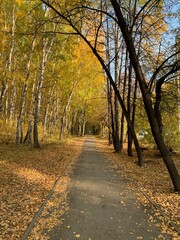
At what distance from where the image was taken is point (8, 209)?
18.6ft

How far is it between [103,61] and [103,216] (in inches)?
287

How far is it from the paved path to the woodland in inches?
84.6

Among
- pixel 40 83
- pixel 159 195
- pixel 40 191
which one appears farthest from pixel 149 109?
pixel 40 83

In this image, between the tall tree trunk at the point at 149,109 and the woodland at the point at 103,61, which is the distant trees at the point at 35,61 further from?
the tall tree trunk at the point at 149,109

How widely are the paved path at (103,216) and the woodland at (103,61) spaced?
7.05ft

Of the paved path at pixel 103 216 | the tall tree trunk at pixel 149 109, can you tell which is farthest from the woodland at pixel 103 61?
the paved path at pixel 103 216

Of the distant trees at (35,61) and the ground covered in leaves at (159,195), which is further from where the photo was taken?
the distant trees at (35,61)

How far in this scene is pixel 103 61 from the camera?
10711 millimetres

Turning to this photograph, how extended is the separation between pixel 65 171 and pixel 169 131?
8935mm

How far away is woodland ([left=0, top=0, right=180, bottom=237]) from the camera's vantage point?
868 cm

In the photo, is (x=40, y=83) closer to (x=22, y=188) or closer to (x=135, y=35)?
(x=135, y=35)

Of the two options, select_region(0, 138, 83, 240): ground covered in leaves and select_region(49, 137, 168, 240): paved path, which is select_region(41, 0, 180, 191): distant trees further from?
select_region(0, 138, 83, 240): ground covered in leaves

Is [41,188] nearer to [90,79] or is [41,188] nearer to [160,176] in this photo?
[160,176]

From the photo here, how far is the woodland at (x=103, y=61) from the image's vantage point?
8.68 metres
